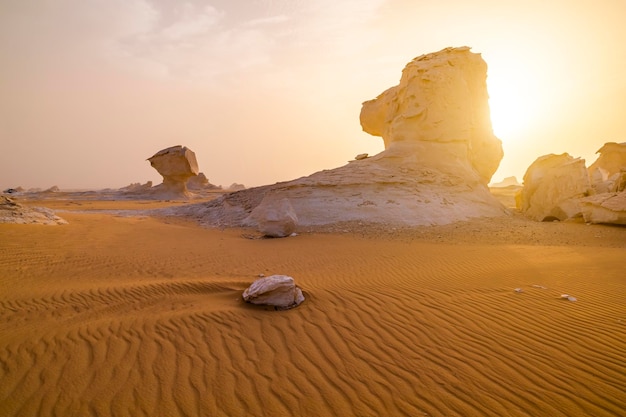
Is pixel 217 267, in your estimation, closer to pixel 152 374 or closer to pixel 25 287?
pixel 25 287

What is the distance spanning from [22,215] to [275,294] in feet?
42.0

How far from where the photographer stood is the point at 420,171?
54.4 ft

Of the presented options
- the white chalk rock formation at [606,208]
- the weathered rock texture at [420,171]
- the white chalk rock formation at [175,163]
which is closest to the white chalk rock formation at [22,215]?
the weathered rock texture at [420,171]

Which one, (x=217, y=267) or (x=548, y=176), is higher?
(x=548, y=176)

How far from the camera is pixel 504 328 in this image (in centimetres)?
426

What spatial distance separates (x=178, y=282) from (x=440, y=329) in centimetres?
490

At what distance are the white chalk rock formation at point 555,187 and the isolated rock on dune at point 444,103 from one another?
3.77 metres

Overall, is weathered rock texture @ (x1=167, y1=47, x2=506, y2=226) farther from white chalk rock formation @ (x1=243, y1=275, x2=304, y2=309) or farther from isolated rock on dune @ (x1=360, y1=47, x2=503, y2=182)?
white chalk rock formation @ (x1=243, y1=275, x2=304, y2=309)

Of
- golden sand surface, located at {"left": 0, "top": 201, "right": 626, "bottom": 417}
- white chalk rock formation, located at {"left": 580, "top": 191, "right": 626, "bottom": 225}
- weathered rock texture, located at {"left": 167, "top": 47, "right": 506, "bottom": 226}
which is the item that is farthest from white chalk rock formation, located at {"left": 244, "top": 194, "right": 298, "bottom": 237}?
white chalk rock formation, located at {"left": 580, "top": 191, "right": 626, "bottom": 225}

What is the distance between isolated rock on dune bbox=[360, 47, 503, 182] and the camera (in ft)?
58.3

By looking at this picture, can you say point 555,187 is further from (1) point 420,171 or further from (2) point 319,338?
(2) point 319,338

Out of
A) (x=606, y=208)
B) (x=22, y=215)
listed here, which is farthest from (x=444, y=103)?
(x=22, y=215)

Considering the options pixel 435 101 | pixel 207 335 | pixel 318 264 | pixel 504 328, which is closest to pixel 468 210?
pixel 435 101

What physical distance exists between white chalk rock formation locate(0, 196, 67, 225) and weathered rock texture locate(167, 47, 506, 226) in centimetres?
665
